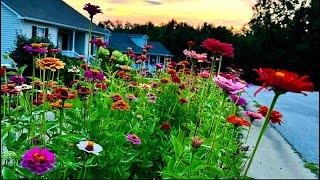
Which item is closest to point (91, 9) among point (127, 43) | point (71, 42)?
point (71, 42)

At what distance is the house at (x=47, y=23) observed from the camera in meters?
19.9

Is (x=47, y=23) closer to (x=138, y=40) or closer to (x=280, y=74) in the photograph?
(x=138, y=40)

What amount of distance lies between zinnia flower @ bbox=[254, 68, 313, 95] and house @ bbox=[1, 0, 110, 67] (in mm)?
16622

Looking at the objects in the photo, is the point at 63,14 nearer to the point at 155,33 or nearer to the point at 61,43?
the point at 61,43

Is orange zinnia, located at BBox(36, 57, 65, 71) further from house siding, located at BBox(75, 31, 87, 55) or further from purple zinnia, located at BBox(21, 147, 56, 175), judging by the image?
house siding, located at BBox(75, 31, 87, 55)

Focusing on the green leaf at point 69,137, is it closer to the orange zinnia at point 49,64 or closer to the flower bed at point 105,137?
the flower bed at point 105,137

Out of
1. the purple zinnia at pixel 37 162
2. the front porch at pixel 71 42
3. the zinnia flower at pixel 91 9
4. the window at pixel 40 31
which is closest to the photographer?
the purple zinnia at pixel 37 162

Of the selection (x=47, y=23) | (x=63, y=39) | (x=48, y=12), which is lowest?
(x=63, y=39)

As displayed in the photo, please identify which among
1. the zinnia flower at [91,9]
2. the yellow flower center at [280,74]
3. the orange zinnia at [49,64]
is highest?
the zinnia flower at [91,9]

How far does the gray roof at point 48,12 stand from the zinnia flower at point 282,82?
1899 cm

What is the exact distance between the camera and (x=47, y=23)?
22.0 metres

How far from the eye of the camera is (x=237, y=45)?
32.5 m

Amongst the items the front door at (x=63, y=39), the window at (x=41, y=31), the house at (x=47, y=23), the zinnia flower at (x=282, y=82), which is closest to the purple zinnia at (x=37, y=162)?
the zinnia flower at (x=282, y=82)

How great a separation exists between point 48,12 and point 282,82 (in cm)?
2329
